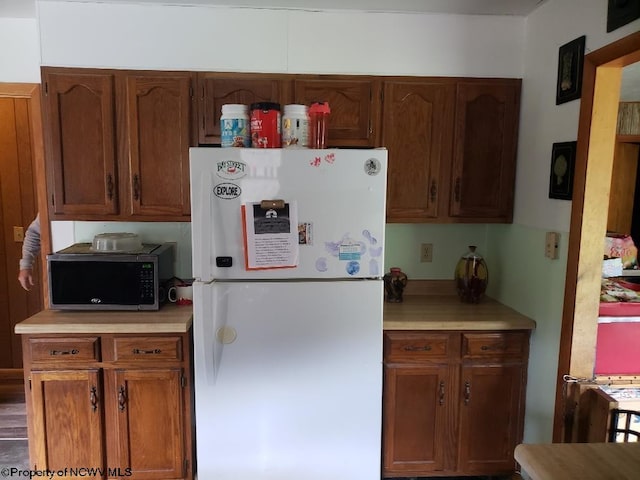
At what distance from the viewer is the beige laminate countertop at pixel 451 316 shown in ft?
7.19

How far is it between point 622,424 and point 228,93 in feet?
7.40

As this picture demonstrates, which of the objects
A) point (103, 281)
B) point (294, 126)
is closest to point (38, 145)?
point (103, 281)

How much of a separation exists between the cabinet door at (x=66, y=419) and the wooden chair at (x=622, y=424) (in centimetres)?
216

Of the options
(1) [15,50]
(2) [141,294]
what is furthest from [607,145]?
(1) [15,50]

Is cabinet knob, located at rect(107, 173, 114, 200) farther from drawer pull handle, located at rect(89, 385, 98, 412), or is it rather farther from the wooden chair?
the wooden chair

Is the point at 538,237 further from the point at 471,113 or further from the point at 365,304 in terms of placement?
the point at 365,304

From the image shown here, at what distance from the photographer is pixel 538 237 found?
2213mm

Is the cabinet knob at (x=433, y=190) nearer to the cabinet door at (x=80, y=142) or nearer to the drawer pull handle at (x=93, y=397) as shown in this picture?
the cabinet door at (x=80, y=142)

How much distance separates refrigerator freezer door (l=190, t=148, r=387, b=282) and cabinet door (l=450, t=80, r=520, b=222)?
710 millimetres

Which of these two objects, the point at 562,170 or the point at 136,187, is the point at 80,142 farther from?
the point at 562,170

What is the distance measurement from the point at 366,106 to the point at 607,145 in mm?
1087

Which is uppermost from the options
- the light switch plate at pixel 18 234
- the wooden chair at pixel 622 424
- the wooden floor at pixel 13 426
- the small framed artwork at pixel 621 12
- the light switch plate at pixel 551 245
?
the small framed artwork at pixel 621 12

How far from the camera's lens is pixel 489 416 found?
7.42ft

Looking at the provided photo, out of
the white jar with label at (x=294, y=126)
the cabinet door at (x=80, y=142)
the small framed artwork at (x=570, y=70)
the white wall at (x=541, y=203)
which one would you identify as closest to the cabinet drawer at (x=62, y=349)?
the cabinet door at (x=80, y=142)
